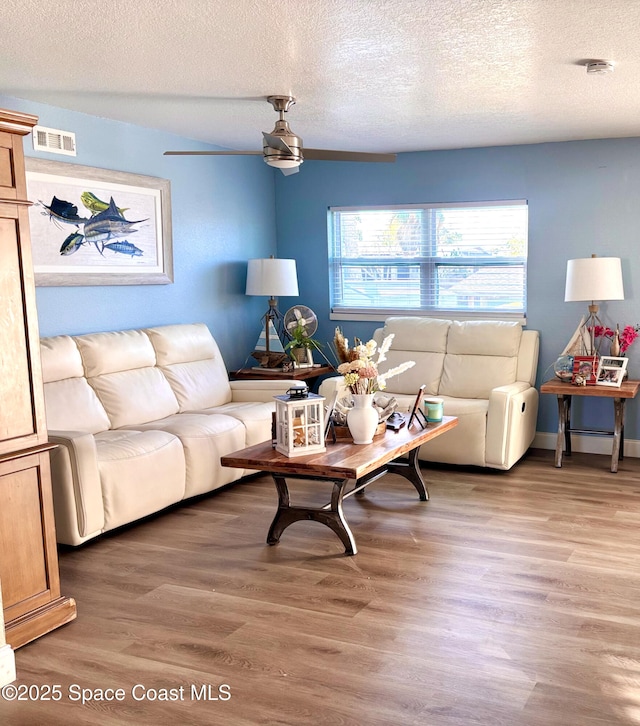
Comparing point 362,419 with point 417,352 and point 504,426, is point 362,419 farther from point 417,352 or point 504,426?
point 417,352

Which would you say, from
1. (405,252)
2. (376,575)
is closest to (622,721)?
(376,575)

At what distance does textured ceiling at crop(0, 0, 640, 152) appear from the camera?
9.18 ft

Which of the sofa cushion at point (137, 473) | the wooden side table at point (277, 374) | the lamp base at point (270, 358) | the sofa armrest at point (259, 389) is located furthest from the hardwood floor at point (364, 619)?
the lamp base at point (270, 358)

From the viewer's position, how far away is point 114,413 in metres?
4.54

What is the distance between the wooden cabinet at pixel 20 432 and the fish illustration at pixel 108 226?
1984 millimetres

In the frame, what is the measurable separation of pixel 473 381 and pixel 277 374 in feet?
4.69

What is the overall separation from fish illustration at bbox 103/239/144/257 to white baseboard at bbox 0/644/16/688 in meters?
2.89

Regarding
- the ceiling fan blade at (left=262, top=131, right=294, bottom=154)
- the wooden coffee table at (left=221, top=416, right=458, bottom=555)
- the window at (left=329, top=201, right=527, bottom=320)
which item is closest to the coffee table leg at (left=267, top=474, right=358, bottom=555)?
the wooden coffee table at (left=221, top=416, right=458, bottom=555)

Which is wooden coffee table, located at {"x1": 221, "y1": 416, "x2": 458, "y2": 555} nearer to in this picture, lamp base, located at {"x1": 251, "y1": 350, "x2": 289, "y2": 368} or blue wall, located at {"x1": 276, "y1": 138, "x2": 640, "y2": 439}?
lamp base, located at {"x1": 251, "y1": 350, "x2": 289, "y2": 368}

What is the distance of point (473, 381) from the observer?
552cm

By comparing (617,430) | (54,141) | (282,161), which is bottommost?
(617,430)

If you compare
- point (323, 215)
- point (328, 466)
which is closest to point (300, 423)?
point (328, 466)

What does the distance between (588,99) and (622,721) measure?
320cm

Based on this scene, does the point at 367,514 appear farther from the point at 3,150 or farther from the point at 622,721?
the point at 3,150
